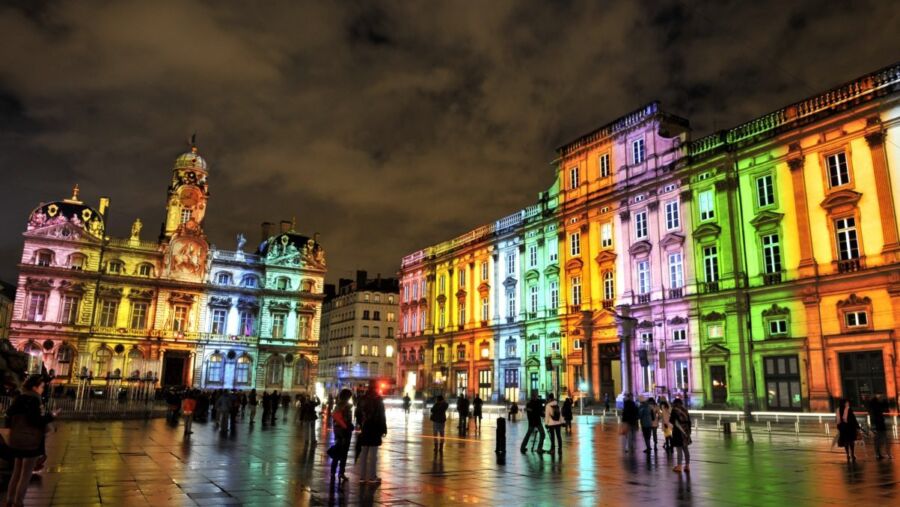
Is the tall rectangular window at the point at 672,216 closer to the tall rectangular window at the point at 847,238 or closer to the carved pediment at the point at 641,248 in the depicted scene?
the carved pediment at the point at 641,248

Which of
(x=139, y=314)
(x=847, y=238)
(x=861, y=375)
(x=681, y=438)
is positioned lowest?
(x=681, y=438)

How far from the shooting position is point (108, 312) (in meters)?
65.8

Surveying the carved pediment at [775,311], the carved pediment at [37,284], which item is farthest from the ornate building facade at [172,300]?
the carved pediment at [775,311]

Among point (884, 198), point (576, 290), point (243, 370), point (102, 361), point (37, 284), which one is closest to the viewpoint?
point (884, 198)

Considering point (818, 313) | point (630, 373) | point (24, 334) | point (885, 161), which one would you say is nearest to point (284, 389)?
point (24, 334)

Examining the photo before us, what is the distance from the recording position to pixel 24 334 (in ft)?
201

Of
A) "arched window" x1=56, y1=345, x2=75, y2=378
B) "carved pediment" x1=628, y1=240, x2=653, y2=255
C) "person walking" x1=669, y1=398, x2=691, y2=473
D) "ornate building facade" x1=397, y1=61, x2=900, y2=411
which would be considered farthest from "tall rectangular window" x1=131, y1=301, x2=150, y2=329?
"person walking" x1=669, y1=398, x2=691, y2=473

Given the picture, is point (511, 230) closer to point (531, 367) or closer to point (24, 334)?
point (531, 367)

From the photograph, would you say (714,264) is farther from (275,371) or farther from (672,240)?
(275,371)

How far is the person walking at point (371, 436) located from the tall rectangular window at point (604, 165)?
3926cm

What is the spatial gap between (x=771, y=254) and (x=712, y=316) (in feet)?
16.3

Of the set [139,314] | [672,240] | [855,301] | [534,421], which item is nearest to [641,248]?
[672,240]

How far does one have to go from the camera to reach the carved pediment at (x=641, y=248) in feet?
144

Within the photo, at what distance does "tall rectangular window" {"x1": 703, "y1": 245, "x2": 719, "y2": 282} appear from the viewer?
39250mm
